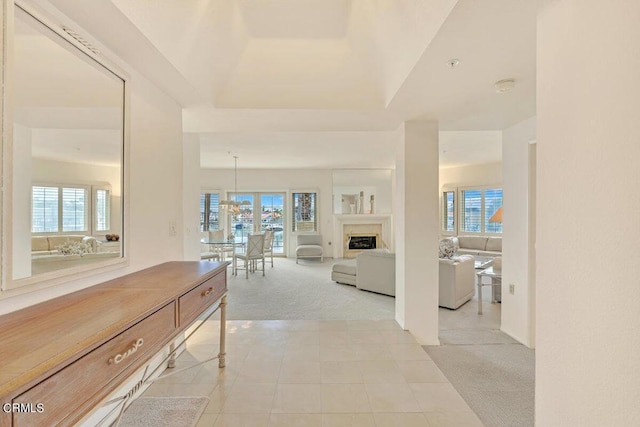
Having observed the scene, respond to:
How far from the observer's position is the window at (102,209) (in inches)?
63.5

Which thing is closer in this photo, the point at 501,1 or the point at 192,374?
the point at 501,1

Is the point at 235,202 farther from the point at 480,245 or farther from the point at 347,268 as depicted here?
the point at 480,245

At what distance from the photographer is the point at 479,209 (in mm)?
8375

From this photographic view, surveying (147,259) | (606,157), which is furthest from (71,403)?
(606,157)

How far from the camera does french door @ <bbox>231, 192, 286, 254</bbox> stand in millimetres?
8602

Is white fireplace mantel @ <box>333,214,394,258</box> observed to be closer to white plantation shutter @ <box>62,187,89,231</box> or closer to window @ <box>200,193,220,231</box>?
window @ <box>200,193,220,231</box>

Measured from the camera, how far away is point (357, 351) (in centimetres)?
259

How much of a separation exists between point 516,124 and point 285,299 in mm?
3790

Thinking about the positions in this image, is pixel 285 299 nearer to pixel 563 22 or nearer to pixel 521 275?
pixel 521 275

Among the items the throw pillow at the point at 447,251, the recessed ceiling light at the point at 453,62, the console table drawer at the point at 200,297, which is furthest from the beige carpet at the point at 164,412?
the throw pillow at the point at 447,251

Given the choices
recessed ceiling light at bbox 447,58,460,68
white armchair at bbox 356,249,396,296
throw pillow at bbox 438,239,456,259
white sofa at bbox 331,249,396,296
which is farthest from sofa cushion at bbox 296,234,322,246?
recessed ceiling light at bbox 447,58,460,68

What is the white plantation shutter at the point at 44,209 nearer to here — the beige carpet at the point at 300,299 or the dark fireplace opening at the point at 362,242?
the beige carpet at the point at 300,299

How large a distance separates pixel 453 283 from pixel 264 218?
19.2 feet

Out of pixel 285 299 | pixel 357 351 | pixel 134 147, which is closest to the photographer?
pixel 134 147
